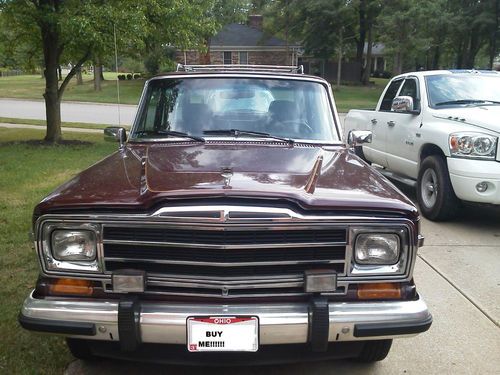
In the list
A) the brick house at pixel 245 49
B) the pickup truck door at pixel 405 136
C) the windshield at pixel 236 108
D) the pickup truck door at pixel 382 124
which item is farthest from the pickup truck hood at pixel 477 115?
the brick house at pixel 245 49

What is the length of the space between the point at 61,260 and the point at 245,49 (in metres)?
46.5

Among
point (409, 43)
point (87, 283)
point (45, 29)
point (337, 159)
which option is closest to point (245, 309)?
point (87, 283)

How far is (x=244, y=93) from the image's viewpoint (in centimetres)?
429

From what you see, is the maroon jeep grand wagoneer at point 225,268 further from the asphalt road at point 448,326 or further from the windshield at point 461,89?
the windshield at point 461,89

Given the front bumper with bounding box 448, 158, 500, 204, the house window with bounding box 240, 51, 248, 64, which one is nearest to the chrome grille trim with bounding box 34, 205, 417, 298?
the front bumper with bounding box 448, 158, 500, 204

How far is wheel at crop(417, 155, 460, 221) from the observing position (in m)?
6.24

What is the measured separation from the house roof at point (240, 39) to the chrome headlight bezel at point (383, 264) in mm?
45477

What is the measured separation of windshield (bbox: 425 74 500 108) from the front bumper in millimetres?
1210

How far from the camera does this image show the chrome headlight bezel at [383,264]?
104 inches

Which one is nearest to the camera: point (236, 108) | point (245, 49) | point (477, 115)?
point (236, 108)

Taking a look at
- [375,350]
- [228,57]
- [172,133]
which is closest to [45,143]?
[172,133]

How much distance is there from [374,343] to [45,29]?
1115 cm

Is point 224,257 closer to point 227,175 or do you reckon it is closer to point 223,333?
point 223,333

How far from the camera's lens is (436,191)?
6379 millimetres
